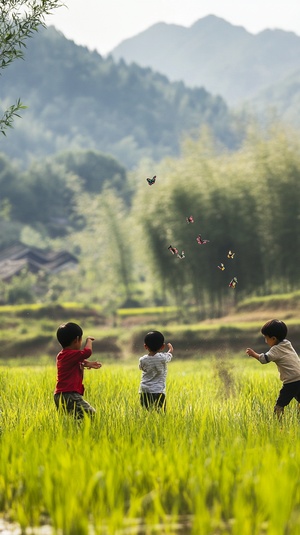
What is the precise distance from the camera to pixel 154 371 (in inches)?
281

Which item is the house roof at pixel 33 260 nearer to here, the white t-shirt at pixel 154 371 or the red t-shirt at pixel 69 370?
the white t-shirt at pixel 154 371

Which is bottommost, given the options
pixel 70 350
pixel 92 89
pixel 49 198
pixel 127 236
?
pixel 70 350

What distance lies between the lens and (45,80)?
A: 159 m

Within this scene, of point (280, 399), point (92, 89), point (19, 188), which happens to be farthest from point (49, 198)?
point (92, 89)

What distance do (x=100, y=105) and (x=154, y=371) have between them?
5960 inches

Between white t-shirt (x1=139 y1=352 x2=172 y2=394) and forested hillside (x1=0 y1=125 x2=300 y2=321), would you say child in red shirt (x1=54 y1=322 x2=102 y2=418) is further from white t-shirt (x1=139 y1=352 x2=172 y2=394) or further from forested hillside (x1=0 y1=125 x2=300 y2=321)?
forested hillside (x1=0 y1=125 x2=300 y2=321)

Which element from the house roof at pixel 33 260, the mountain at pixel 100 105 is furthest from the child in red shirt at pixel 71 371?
the mountain at pixel 100 105

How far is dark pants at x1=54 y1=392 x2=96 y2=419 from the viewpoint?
662 cm

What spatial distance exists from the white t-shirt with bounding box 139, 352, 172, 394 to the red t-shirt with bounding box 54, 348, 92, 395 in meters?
0.65

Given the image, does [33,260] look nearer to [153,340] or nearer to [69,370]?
[153,340]

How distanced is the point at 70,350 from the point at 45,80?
158369 millimetres

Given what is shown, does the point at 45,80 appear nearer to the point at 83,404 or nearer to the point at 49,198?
the point at 49,198

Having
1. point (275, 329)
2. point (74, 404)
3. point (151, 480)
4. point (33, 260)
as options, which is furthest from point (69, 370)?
point (33, 260)

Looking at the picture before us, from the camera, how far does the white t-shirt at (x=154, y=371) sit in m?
7.06
